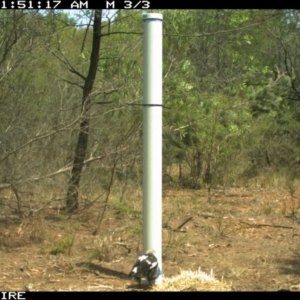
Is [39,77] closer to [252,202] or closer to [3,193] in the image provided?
[3,193]

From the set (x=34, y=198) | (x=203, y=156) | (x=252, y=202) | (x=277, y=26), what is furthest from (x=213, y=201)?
(x=277, y=26)

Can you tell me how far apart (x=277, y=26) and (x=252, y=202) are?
7.40m

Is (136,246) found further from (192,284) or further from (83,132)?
(192,284)

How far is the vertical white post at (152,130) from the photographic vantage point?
223 inches

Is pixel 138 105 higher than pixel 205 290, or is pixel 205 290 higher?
pixel 138 105

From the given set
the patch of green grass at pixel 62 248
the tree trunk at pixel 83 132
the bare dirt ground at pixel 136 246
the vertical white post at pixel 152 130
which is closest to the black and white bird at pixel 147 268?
the vertical white post at pixel 152 130

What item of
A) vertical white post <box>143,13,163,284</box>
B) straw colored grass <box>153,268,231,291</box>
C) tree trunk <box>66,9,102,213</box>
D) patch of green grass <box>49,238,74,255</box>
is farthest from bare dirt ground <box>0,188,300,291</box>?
vertical white post <box>143,13,163,284</box>

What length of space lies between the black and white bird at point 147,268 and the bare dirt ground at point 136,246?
264 mm

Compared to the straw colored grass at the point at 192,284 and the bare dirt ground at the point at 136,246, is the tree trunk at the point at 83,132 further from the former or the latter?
the straw colored grass at the point at 192,284

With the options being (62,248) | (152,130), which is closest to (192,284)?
(152,130)

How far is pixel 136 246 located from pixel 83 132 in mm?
1592

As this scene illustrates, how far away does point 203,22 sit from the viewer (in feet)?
49.3

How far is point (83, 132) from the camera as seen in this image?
7.97m

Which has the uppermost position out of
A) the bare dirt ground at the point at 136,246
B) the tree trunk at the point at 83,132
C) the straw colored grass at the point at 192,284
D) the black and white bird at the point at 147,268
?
the tree trunk at the point at 83,132
